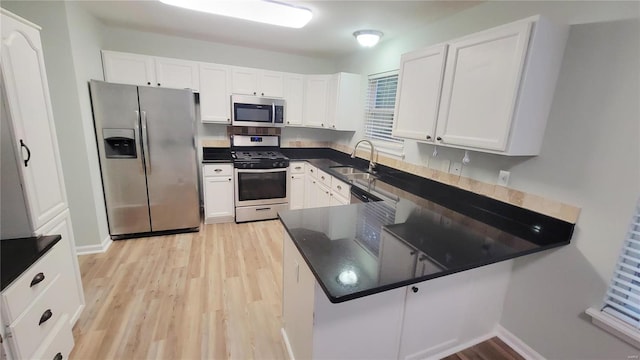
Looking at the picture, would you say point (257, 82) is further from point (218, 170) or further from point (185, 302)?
point (185, 302)

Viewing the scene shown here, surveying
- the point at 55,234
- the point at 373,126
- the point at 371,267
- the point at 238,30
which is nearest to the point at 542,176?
the point at 371,267

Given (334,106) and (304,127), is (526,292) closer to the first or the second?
(334,106)

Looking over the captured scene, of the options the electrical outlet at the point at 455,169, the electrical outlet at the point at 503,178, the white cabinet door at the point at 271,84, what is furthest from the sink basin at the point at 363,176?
the white cabinet door at the point at 271,84

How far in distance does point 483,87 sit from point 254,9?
186 cm

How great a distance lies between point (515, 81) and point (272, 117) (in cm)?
295

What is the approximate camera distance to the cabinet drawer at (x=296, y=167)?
3954mm

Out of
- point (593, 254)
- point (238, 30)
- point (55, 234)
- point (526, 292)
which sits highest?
point (238, 30)

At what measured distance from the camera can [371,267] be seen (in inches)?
45.9

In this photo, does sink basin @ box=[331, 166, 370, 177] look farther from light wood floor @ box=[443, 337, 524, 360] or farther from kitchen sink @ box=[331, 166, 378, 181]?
light wood floor @ box=[443, 337, 524, 360]

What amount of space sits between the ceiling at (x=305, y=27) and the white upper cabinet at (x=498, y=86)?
1.87ft

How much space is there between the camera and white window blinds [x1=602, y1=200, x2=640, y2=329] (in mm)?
1324

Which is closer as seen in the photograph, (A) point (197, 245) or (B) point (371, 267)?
(B) point (371, 267)

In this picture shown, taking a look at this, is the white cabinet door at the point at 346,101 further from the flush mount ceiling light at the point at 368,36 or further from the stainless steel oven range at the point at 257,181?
the stainless steel oven range at the point at 257,181

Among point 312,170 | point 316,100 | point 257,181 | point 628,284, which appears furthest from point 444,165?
point 257,181
